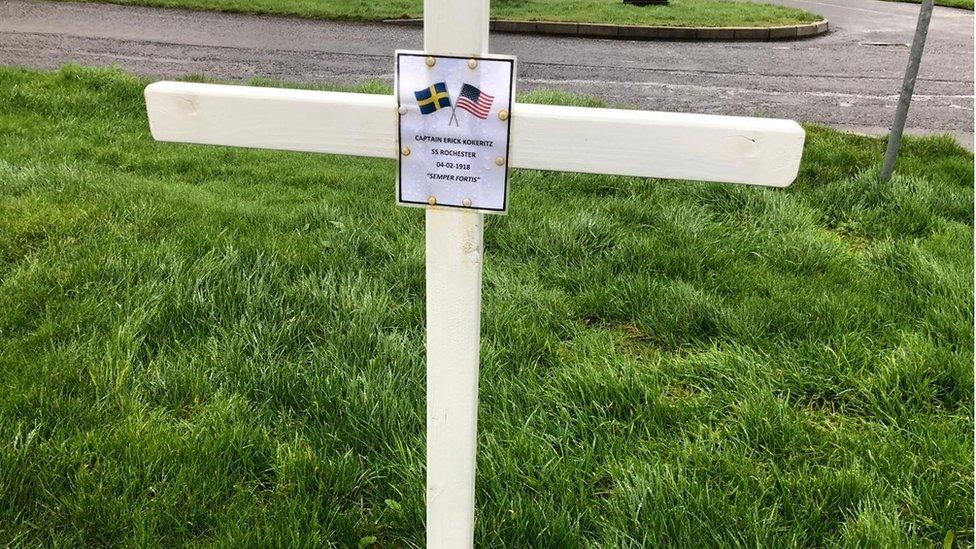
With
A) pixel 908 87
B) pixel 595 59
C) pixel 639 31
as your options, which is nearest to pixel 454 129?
pixel 908 87

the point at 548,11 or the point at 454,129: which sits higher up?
the point at 548,11

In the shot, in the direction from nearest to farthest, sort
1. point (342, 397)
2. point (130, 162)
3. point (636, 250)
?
point (342, 397)
point (636, 250)
point (130, 162)

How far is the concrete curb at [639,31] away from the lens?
442 inches

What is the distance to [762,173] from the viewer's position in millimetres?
1171

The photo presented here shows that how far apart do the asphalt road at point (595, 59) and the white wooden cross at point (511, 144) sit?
17.4 ft

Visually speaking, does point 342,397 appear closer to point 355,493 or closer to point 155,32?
point 355,493

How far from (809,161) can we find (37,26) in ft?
31.6

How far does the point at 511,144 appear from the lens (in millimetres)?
1198

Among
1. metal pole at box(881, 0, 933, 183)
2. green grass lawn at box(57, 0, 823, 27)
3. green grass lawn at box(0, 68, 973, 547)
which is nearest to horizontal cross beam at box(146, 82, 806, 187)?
green grass lawn at box(0, 68, 973, 547)

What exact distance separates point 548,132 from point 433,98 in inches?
7.4

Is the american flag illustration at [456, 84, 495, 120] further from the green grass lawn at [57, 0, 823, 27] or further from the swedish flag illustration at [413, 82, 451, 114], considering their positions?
the green grass lawn at [57, 0, 823, 27]

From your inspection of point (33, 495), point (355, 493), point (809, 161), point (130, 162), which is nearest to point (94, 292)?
point (33, 495)

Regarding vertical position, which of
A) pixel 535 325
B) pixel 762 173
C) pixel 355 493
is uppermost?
pixel 762 173

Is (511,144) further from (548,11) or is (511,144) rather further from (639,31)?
(548,11)
